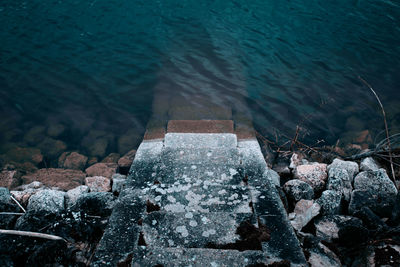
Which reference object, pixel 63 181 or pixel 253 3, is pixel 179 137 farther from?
pixel 253 3

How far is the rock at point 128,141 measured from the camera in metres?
5.19

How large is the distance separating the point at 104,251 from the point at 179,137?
5.82 ft

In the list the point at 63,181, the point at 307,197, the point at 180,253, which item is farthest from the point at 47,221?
the point at 307,197

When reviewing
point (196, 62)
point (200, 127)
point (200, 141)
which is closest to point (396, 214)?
point (200, 141)

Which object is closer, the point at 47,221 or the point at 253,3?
the point at 47,221

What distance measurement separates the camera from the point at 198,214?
227cm

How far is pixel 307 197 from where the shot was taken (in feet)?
10.5

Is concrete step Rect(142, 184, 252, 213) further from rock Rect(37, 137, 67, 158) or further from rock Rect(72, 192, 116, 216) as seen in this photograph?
rock Rect(37, 137, 67, 158)

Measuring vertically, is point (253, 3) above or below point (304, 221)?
above

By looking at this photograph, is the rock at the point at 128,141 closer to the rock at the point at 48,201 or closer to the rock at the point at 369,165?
the rock at the point at 48,201

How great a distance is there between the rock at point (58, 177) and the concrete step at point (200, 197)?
231cm

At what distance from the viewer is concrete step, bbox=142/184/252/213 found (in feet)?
7.82

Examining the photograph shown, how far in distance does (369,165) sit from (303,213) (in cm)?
137

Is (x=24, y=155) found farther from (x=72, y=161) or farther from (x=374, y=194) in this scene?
(x=374, y=194)
